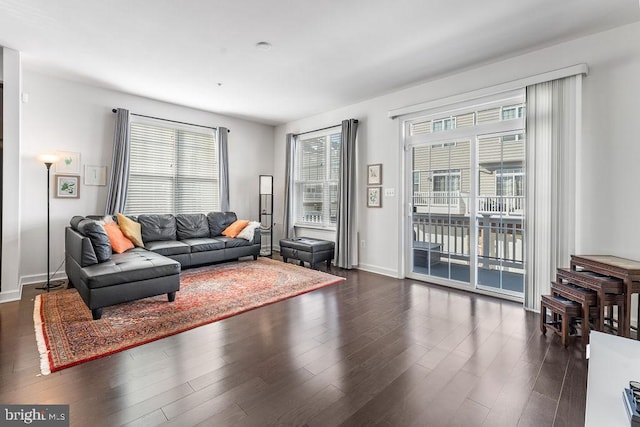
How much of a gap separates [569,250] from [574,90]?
5.27 ft

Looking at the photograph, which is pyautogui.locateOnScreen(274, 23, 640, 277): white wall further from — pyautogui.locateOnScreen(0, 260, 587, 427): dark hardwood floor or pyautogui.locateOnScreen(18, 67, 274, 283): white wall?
pyautogui.locateOnScreen(18, 67, 274, 283): white wall

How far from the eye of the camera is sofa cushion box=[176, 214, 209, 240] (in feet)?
17.3

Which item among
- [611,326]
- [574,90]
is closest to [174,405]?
[611,326]

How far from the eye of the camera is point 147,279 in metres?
3.13

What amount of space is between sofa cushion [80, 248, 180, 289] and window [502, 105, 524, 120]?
426 centimetres

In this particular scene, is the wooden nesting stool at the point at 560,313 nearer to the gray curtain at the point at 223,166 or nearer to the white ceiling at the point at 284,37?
the white ceiling at the point at 284,37

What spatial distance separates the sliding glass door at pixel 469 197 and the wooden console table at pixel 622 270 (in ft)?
2.71

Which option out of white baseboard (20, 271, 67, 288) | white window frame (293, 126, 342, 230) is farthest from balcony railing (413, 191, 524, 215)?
white baseboard (20, 271, 67, 288)

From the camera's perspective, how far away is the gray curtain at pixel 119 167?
464 cm

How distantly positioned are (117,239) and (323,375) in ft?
11.6

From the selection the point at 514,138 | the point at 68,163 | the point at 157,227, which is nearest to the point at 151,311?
the point at 157,227

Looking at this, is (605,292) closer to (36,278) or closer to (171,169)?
(171,169)

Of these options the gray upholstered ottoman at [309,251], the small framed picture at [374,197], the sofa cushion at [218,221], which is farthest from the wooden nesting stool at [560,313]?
the sofa cushion at [218,221]

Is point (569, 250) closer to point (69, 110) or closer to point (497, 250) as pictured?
point (497, 250)
